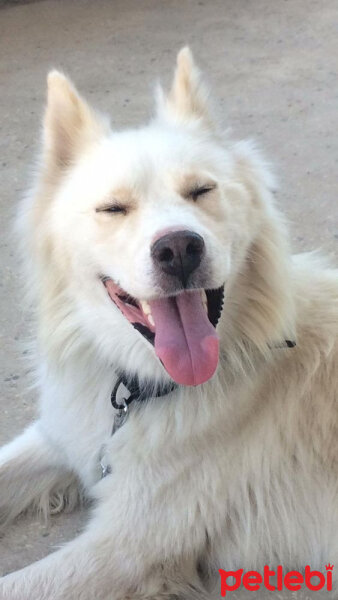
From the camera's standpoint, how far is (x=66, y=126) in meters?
2.35

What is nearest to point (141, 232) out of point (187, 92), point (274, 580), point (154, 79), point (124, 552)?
point (187, 92)

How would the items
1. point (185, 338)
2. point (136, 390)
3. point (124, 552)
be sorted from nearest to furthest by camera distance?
point (185, 338)
point (124, 552)
point (136, 390)

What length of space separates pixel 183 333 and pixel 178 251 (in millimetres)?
247

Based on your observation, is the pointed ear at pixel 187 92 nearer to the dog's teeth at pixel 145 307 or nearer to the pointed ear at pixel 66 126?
the pointed ear at pixel 66 126

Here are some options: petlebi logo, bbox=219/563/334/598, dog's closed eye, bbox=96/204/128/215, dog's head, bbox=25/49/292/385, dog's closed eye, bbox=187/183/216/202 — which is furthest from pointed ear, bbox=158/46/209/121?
petlebi logo, bbox=219/563/334/598

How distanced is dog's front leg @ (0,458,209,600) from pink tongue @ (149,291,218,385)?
38cm

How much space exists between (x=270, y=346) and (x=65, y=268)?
2.12ft

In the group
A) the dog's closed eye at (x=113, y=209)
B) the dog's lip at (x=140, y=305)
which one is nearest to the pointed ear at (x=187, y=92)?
the dog's closed eye at (x=113, y=209)

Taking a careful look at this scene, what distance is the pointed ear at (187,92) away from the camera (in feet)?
8.00

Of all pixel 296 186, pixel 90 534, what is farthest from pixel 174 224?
pixel 296 186

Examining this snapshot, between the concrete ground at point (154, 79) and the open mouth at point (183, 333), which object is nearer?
the open mouth at point (183, 333)

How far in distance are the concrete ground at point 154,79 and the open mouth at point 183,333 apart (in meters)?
0.82

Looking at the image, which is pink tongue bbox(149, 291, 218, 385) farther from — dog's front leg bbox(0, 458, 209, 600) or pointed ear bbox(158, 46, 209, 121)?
pointed ear bbox(158, 46, 209, 121)

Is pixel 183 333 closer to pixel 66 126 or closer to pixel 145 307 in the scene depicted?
pixel 145 307
